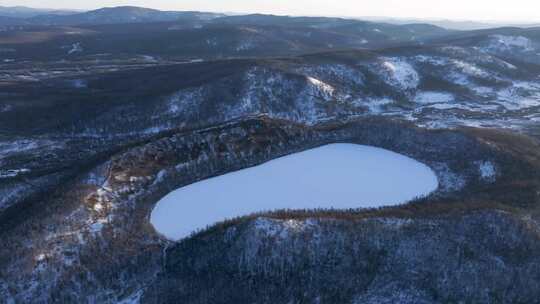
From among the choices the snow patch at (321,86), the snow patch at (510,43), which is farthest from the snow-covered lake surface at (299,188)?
the snow patch at (510,43)

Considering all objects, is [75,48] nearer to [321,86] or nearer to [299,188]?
[321,86]

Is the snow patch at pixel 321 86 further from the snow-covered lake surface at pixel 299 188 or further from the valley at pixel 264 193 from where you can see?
the snow-covered lake surface at pixel 299 188

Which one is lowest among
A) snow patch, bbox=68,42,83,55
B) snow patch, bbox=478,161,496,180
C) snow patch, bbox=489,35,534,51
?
snow patch, bbox=478,161,496,180

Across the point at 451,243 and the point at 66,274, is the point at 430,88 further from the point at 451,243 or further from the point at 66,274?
the point at 66,274

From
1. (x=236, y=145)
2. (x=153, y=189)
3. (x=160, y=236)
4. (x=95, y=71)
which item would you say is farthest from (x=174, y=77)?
(x=160, y=236)

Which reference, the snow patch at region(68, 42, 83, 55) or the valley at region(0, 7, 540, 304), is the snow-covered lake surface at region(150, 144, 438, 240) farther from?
the snow patch at region(68, 42, 83, 55)

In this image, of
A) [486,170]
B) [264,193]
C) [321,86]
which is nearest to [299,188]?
[264,193]

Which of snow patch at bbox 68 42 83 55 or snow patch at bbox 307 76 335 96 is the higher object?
snow patch at bbox 68 42 83 55

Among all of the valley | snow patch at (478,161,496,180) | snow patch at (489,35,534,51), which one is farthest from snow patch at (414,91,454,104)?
snow patch at (489,35,534,51)
